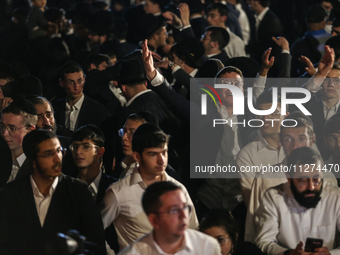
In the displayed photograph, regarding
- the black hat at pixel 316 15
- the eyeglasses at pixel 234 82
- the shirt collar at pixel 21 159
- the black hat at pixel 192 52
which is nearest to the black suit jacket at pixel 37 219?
the shirt collar at pixel 21 159

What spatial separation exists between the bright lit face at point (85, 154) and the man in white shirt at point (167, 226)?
4.60 feet

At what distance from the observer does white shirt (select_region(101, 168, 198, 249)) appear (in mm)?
3629

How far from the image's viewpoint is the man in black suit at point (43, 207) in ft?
10.8

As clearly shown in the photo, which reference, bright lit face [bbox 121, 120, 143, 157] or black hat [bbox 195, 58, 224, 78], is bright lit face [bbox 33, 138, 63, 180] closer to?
bright lit face [bbox 121, 120, 143, 157]

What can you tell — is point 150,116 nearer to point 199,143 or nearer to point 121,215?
point 199,143

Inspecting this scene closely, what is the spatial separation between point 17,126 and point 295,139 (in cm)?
221

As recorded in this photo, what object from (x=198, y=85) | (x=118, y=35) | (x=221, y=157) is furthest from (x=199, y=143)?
(x=118, y=35)

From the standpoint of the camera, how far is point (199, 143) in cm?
470

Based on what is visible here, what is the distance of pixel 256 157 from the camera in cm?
426

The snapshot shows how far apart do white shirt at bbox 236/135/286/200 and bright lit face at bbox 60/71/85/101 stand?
2316 mm

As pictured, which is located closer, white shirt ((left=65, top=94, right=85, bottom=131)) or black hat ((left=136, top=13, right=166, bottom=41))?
A: white shirt ((left=65, top=94, right=85, bottom=131))

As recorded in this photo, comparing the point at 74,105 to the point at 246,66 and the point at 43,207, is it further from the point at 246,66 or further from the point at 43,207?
the point at 43,207

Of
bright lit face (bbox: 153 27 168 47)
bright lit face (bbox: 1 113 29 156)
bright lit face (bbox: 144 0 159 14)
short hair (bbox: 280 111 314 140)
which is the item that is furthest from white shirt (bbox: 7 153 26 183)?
bright lit face (bbox: 144 0 159 14)

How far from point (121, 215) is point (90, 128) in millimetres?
1006
